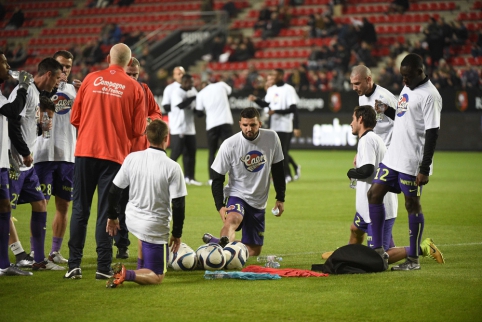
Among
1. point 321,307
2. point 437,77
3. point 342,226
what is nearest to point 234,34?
point 437,77

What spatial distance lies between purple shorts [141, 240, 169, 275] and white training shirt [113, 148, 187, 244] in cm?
5

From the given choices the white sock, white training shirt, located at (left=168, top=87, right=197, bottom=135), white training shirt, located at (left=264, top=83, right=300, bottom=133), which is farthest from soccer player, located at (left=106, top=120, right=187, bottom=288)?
white training shirt, located at (left=264, top=83, right=300, bottom=133)

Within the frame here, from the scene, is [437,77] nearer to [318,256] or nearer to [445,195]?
[445,195]

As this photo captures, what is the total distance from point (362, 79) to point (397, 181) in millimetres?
1575

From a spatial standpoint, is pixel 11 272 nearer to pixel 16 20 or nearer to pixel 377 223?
pixel 377 223

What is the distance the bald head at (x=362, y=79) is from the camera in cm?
903

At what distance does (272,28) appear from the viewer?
107ft

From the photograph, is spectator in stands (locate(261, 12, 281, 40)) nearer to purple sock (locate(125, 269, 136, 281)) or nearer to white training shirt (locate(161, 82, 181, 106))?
white training shirt (locate(161, 82, 181, 106))

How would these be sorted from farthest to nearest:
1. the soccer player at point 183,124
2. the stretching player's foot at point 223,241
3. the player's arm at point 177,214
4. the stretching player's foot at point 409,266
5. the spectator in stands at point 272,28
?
the spectator in stands at point 272,28, the soccer player at point 183,124, the stretching player's foot at point 223,241, the stretching player's foot at point 409,266, the player's arm at point 177,214

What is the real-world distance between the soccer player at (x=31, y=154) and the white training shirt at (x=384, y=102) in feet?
12.0

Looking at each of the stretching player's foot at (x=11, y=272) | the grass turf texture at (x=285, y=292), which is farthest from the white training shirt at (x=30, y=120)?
the grass turf texture at (x=285, y=292)

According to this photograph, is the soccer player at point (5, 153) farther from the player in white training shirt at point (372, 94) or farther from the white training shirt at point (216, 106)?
→ the white training shirt at point (216, 106)

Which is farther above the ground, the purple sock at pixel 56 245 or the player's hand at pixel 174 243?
the player's hand at pixel 174 243

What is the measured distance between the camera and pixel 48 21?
128ft
